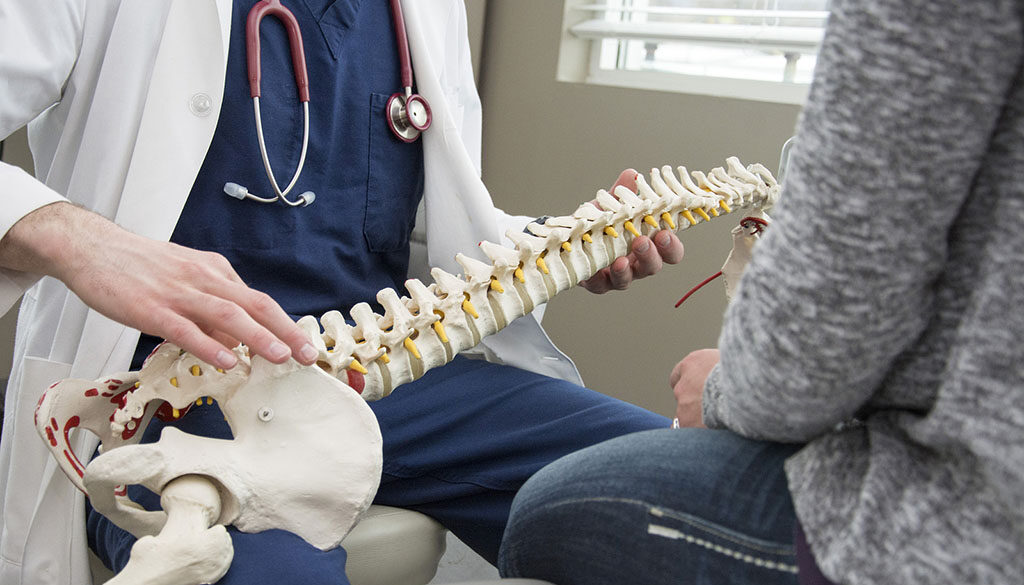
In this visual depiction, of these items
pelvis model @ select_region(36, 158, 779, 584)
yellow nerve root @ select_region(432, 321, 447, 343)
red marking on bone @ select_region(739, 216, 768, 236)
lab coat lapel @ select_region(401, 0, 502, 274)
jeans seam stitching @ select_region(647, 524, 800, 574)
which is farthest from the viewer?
lab coat lapel @ select_region(401, 0, 502, 274)

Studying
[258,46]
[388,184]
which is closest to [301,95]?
[258,46]

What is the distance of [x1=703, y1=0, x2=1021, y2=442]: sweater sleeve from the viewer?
0.37 m

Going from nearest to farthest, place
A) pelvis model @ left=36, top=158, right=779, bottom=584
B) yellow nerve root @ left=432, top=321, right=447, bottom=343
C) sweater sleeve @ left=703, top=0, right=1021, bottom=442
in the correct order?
sweater sleeve @ left=703, top=0, right=1021, bottom=442 → pelvis model @ left=36, top=158, right=779, bottom=584 → yellow nerve root @ left=432, top=321, right=447, bottom=343

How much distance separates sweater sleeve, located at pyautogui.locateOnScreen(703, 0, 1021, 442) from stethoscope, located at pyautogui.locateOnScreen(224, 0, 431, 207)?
725 mm

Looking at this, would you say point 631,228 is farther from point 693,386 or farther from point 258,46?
point 258,46

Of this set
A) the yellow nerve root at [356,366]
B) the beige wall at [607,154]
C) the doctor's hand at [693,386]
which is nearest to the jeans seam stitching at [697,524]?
the doctor's hand at [693,386]

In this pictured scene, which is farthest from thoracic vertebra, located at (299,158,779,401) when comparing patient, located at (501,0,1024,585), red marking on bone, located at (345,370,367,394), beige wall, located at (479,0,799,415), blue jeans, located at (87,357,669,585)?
beige wall, located at (479,0,799,415)

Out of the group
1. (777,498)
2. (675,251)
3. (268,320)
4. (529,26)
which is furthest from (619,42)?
(777,498)

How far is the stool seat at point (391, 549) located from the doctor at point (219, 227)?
0.11 feet

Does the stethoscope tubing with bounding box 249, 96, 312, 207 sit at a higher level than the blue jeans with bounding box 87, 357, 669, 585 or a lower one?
higher

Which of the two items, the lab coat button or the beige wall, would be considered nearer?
the lab coat button

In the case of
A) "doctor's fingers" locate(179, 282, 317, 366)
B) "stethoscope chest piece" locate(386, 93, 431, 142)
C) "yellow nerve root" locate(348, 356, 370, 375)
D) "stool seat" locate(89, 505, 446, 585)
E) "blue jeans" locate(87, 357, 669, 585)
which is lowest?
"stool seat" locate(89, 505, 446, 585)

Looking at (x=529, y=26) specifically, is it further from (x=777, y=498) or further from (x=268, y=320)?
(x=777, y=498)

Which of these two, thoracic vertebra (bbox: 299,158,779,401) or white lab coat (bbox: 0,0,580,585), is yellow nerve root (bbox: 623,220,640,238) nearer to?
thoracic vertebra (bbox: 299,158,779,401)
